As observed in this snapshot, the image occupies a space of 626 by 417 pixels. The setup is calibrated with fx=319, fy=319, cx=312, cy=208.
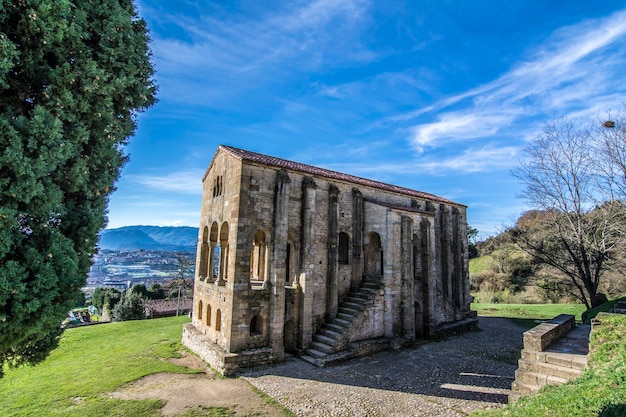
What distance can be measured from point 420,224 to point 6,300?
61.2ft

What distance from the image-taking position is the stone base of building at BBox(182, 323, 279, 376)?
12.7 metres

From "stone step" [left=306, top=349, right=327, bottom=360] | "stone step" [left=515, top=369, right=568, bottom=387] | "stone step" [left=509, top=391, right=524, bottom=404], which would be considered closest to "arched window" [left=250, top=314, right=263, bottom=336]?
"stone step" [left=306, top=349, right=327, bottom=360]

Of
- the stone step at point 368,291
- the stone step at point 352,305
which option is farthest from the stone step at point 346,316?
the stone step at point 368,291

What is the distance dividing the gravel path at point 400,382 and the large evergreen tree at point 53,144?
7403mm

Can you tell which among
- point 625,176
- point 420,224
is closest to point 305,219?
point 420,224

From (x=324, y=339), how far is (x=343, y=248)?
17.5ft

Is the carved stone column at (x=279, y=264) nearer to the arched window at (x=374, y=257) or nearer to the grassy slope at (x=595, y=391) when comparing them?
the arched window at (x=374, y=257)

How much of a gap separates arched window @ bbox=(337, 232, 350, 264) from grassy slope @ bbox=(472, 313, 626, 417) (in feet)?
35.2

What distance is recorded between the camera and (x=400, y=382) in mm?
12023

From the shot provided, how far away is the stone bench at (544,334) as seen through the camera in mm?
9570

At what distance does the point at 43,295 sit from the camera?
5660 mm

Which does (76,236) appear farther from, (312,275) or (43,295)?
(312,275)

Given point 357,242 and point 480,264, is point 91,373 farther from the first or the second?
point 480,264

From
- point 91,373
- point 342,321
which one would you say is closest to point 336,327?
point 342,321
